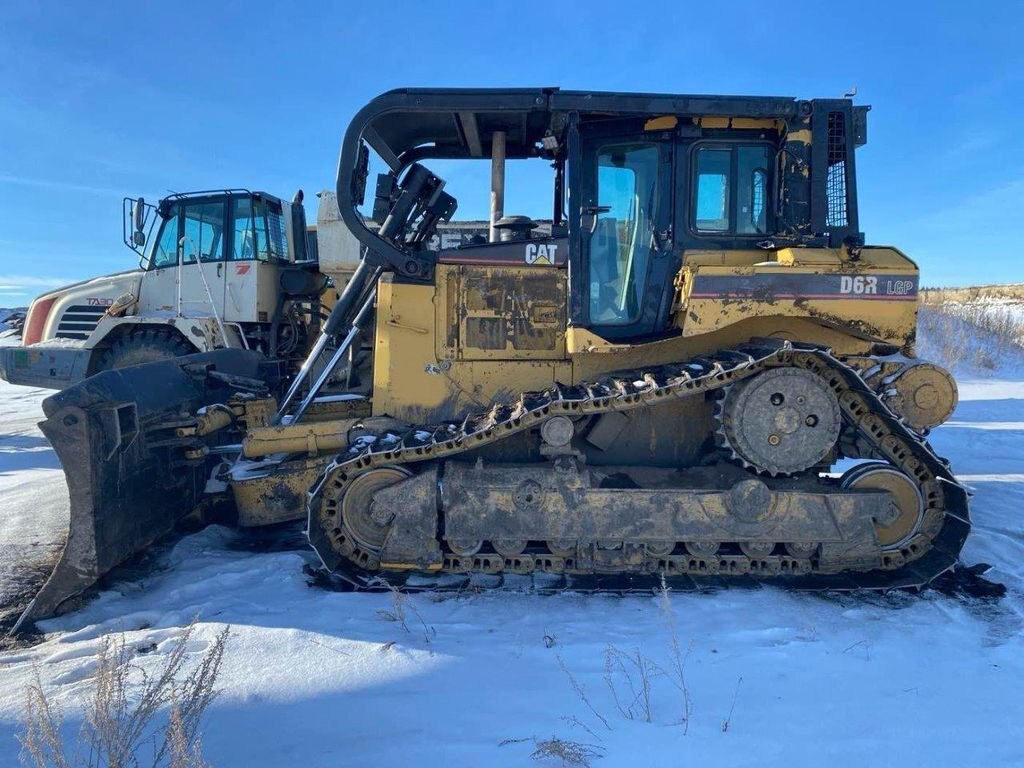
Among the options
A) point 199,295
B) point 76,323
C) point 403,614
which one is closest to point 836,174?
point 403,614

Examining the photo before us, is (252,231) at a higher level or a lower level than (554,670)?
higher

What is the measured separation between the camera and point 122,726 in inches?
102

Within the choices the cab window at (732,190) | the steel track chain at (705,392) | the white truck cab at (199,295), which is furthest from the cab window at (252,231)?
the cab window at (732,190)

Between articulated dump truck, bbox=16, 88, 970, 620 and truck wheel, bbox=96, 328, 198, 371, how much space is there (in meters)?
5.49

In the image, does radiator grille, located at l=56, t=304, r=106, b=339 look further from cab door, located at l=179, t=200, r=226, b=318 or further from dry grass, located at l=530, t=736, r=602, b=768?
dry grass, located at l=530, t=736, r=602, b=768

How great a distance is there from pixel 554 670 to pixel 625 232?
9.76 ft

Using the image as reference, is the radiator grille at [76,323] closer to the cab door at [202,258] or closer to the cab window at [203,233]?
the cab door at [202,258]

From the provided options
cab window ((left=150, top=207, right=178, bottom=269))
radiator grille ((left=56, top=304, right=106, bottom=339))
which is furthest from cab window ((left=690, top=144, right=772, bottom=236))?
radiator grille ((left=56, top=304, right=106, bottom=339))

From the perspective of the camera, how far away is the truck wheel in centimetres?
1017

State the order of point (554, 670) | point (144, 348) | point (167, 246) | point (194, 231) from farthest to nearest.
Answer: point (167, 246) < point (194, 231) < point (144, 348) < point (554, 670)

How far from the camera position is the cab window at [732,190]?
4816 millimetres

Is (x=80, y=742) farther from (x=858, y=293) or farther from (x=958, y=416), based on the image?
Answer: (x=958, y=416)

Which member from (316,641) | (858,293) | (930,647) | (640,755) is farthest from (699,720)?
(858,293)

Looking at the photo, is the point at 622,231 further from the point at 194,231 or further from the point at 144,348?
the point at 144,348
